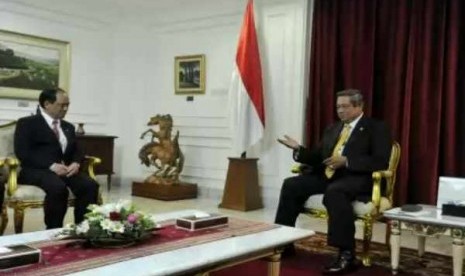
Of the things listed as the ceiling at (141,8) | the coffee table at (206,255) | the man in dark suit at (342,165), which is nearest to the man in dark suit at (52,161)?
the coffee table at (206,255)

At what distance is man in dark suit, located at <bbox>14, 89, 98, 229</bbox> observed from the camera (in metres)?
3.32

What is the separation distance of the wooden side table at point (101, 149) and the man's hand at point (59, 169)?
94.4 inches

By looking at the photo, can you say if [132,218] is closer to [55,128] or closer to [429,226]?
[429,226]

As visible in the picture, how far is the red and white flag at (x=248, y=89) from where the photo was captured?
5.43 meters

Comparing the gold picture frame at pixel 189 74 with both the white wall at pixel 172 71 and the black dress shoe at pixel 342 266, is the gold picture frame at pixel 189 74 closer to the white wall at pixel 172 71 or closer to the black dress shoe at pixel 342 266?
the white wall at pixel 172 71

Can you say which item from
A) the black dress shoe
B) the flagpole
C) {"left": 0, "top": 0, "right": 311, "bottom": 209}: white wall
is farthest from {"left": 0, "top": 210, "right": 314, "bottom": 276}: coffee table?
{"left": 0, "top": 0, "right": 311, "bottom": 209}: white wall

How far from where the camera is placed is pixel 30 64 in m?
5.91

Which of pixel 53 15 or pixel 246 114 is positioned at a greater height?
pixel 53 15

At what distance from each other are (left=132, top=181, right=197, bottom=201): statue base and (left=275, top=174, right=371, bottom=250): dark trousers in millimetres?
2559

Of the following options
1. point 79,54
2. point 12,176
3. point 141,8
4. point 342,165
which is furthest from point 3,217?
point 141,8

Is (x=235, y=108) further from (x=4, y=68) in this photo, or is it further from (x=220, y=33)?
(x=4, y=68)

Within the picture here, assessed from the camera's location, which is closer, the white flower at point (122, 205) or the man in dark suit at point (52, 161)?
the white flower at point (122, 205)

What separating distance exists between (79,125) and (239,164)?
2.10m

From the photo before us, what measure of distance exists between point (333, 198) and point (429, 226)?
0.58 m
